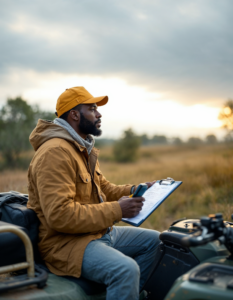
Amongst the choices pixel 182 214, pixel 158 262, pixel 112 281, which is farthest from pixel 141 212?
pixel 182 214

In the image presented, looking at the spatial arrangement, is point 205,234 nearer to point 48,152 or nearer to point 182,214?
point 48,152

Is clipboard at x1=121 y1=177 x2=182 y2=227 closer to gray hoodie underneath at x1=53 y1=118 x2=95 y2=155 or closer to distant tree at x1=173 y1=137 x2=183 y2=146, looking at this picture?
gray hoodie underneath at x1=53 y1=118 x2=95 y2=155

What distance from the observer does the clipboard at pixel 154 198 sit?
7.88ft

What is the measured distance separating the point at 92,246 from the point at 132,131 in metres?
24.5

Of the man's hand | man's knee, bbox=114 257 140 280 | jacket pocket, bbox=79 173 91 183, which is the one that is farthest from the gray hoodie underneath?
man's knee, bbox=114 257 140 280

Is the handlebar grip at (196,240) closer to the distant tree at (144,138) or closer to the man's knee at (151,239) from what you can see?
the man's knee at (151,239)

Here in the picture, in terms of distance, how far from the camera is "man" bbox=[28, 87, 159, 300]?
82.9 inches

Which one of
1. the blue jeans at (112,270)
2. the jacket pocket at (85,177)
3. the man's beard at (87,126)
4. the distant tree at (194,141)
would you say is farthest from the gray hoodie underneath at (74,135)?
the distant tree at (194,141)

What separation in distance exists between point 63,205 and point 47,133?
667 mm

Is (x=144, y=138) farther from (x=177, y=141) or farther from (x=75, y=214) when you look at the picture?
(x=75, y=214)

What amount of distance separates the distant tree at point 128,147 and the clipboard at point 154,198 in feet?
78.6

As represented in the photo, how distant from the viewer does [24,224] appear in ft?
7.39

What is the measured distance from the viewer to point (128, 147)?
27.2m

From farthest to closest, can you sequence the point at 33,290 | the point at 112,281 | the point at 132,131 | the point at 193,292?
the point at 132,131 → the point at 112,281 → the point at 33,290 → the point at 193,292
